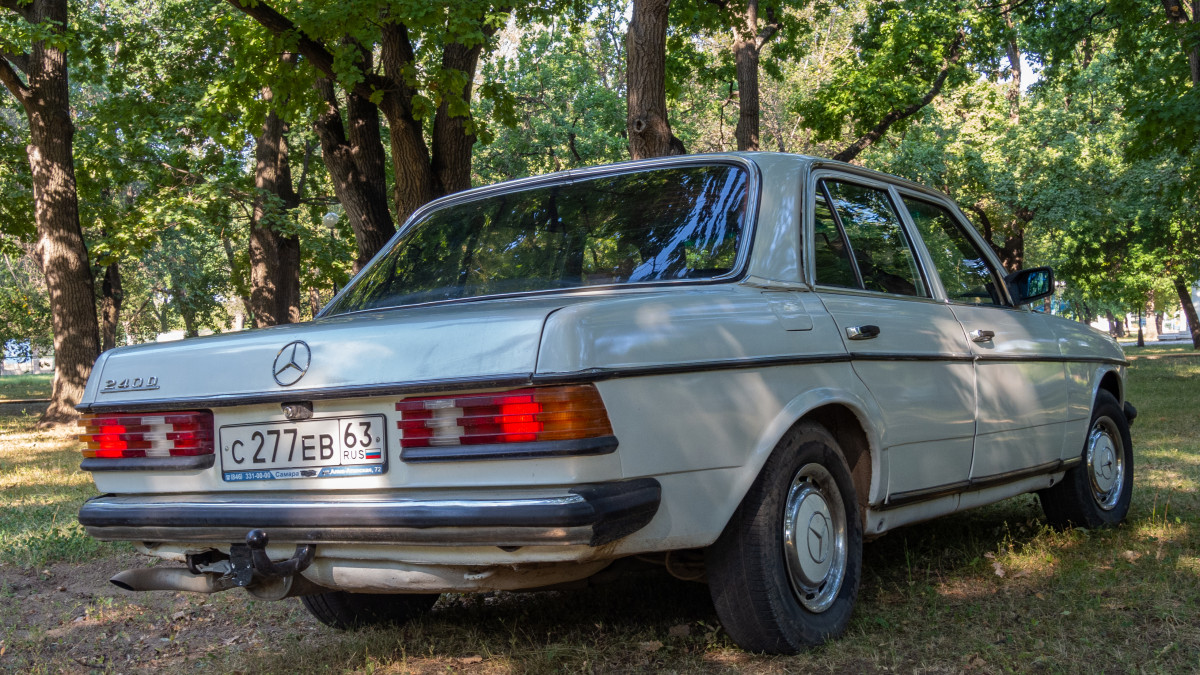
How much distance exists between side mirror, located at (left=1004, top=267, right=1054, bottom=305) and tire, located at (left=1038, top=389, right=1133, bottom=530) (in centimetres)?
81

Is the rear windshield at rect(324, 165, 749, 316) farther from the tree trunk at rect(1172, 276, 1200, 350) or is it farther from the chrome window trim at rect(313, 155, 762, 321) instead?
the tree trunk at rect(1172, 276, 1200, 350)

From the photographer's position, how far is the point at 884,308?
405 cm

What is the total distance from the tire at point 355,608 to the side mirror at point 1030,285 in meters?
3.19

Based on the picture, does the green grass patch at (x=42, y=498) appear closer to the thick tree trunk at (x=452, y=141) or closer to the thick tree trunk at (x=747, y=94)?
the thick tree trunk at (x=452, y=141)

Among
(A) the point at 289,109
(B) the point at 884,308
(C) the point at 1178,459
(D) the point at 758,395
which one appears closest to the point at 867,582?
(B) the point at 884,308

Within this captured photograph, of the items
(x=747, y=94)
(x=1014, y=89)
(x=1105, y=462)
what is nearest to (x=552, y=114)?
(x=747, y=94)

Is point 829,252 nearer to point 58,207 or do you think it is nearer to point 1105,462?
point 1105,462

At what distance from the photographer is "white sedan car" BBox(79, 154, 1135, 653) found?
9.17 ft

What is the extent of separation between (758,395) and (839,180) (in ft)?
4.49

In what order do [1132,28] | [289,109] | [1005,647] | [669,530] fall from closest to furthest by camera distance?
[669,530], [1005,647], [289,109], [1132,28]

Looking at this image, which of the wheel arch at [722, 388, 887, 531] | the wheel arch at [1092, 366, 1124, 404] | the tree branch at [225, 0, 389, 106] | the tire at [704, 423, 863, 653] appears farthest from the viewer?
the tree branch at [225, 0, 389, 106]

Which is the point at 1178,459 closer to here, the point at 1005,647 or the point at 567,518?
the point at 1005,647

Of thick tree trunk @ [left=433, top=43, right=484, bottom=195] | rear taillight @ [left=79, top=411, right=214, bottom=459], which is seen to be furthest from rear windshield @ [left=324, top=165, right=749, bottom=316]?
thick tree trunk @ [left=433, top=43, right=484, bottom=195]

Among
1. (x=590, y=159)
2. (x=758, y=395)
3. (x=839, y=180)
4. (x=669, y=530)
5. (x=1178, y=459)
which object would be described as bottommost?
(x=1178, y=459)
